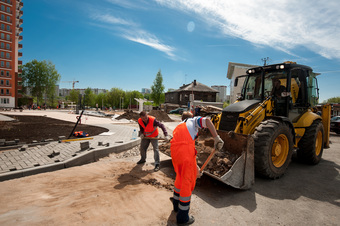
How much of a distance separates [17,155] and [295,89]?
866cm

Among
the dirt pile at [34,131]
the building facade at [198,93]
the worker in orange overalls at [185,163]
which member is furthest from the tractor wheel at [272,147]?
the building facade at [198,93]

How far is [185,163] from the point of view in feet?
9.35

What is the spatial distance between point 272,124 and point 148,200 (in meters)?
3.14

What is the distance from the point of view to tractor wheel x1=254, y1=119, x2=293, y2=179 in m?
4.07

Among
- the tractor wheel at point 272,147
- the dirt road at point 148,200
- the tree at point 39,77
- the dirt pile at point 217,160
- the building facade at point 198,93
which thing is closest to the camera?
the dirt road at point 148,200

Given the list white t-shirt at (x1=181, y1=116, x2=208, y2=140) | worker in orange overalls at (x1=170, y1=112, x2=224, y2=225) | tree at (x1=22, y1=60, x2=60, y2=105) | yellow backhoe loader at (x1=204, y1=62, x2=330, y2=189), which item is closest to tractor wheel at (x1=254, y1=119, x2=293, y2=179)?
yellow backhoe loader at (x1=204, y1=62, x2=330, y2=189)

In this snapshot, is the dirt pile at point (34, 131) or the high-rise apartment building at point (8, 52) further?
the high-rise apartment building at point (8, 52)

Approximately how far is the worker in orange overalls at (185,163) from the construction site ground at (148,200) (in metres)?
0.27

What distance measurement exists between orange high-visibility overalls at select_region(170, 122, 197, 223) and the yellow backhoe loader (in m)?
0.95

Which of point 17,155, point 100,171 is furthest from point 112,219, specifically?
point 17,155

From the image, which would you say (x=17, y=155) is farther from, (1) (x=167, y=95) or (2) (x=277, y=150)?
(1) (x=167, y=95)

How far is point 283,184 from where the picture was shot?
430 cm

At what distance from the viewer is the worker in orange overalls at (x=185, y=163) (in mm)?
2773

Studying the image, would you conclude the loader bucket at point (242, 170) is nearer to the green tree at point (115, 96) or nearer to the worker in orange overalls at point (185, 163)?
the worker in orange overalls at point (185, 163)
